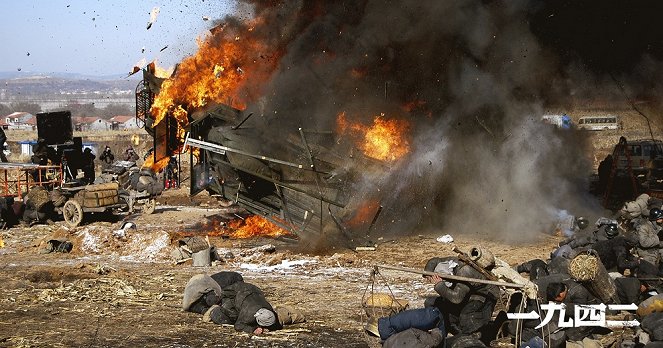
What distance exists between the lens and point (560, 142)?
22.9 m

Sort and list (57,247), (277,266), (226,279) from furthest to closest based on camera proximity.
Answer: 1. (57,247)
2. (277,266)
3. (226,279)

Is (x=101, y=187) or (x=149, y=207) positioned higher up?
(x=101, y=187)

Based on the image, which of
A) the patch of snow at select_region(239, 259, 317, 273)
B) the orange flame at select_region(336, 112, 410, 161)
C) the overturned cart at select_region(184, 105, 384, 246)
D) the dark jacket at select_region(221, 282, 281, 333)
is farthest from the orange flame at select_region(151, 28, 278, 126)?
the dark jacket at select_region(221, 282, 281, 333)

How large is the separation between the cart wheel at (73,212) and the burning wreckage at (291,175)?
5.62m

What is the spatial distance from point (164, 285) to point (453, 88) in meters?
10.3

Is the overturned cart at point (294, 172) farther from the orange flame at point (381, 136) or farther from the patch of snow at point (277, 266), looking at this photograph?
the patch of snow at point (277, 266)

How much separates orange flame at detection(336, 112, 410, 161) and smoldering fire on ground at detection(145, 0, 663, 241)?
0.06 m

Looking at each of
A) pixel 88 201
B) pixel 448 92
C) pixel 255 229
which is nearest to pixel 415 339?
pixel 255 229

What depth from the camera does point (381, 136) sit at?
18234mm

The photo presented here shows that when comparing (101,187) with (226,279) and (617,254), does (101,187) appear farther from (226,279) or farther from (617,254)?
(617,254)

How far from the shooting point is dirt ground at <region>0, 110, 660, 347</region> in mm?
10031

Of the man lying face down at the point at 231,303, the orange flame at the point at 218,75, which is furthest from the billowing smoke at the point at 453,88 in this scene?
the man lying face down at the point at 231,303

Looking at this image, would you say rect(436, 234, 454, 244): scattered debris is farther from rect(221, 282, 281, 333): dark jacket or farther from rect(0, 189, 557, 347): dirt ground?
rect(221, 282, 281, 333): dark jacket

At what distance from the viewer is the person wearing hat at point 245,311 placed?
10.0 m
